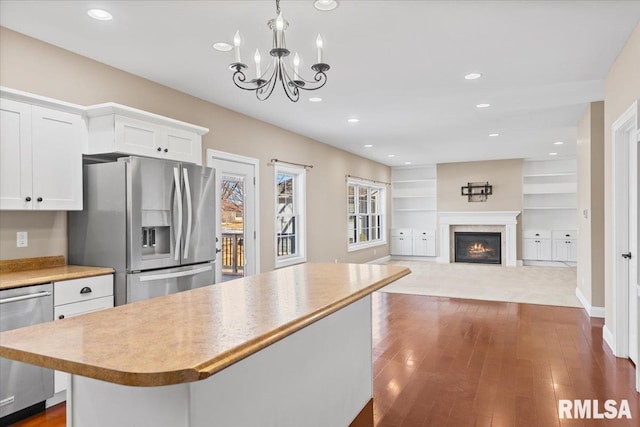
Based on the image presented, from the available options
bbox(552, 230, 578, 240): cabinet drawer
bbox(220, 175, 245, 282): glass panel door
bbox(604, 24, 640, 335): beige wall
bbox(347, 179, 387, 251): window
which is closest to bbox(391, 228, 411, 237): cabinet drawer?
bbox(347, 179, 387, 251): window

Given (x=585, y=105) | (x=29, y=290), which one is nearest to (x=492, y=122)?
(x=585, y=105)

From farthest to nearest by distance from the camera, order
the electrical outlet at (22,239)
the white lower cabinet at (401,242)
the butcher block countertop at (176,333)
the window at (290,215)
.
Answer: the white lower cabinet at (401,242) → the window at (290,215) → the electrical outlet at (22,239) → the butcher block countertop at (176,333)

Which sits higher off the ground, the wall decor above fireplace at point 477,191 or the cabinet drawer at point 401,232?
the wall decor above fireplace at point 477,191

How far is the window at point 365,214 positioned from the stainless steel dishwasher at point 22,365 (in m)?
6.42

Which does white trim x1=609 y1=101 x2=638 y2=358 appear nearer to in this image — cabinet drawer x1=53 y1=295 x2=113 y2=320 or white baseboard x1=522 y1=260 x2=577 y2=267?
cabinet drawer x1=53 y1=295 x2=113 y2=320

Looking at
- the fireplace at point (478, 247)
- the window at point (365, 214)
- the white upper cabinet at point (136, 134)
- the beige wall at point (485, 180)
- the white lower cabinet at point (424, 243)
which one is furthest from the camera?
the white lower cabinet at point (424, 243)

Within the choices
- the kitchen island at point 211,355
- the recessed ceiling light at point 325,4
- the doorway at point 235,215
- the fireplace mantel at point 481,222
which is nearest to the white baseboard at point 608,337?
the kitchen island at point 211,355

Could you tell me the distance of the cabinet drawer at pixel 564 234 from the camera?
9828 mm

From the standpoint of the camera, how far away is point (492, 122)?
239 inches

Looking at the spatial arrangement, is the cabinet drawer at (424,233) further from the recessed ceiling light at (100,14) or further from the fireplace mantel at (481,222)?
the recessed ceiling light at (100,14)

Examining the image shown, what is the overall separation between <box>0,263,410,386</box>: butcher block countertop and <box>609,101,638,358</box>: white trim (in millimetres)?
2867

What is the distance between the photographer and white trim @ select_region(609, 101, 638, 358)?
354cm

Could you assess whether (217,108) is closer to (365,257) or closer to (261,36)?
(261,36)

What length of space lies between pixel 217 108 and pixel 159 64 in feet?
4.33
